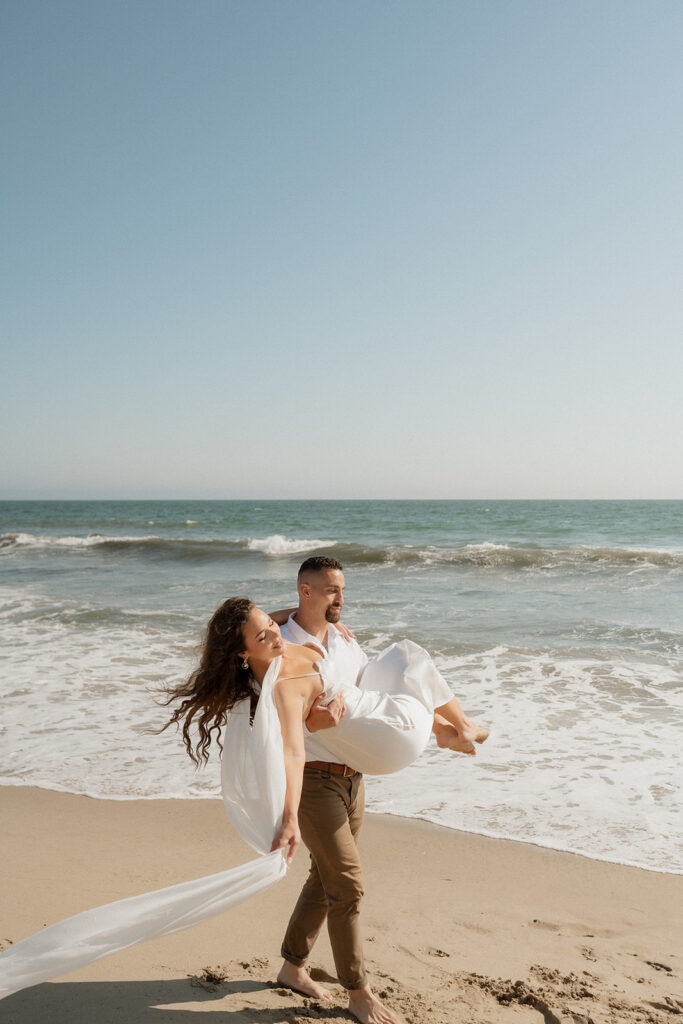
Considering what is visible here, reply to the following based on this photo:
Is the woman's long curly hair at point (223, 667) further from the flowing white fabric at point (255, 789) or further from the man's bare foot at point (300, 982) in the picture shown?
the man's bare foot at point (300, 982)

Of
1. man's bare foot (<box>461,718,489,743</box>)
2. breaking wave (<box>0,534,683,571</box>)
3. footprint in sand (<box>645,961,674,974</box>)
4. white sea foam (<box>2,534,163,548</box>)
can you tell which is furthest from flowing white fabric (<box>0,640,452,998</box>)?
white sea foam (<box>2,534,163,548</box>)

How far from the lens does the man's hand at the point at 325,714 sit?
2.77 m

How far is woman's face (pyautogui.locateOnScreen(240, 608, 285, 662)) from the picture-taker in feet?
9.07

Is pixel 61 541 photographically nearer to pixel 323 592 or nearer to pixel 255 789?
pixel 323 592

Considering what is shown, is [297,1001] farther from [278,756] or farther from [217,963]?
[278,756]

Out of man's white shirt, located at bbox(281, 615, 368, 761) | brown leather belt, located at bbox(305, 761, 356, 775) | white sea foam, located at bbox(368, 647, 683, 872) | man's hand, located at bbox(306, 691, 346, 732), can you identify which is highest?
man's white shirt, located at bbox(281, 615, 368, 761)

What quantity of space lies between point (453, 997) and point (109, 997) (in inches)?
56.3

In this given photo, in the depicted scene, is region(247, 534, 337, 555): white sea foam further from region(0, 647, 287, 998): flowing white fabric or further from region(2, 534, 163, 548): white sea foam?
region(0, 647, 287, 998): flowing white fabric

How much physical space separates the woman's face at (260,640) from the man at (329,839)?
10.3 inches

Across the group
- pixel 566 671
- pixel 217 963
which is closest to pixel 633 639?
pixel 566 671

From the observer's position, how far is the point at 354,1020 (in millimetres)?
2992

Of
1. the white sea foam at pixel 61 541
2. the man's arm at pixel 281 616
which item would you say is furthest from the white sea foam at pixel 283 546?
the man's arm at pixel 281 616

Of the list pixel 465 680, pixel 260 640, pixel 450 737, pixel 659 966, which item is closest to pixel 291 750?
pixel 260 640

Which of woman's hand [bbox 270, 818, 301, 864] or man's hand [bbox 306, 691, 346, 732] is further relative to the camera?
man's hand [bbox 306, 691, 346, 732]
